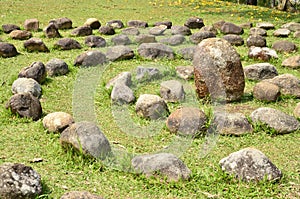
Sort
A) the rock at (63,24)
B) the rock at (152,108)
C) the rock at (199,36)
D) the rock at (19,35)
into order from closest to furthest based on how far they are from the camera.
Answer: the rock at (152,108), the rock at (199,36), the rock at (19,35), the rock at (63,24)

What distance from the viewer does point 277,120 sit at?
5.98m

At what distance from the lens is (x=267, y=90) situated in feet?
23.3

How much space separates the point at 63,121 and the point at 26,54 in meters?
4.16

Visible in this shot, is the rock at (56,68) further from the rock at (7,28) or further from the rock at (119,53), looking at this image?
the rock at (7,28)

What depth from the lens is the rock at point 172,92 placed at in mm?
7000

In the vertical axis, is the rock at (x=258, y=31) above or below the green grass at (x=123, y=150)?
above

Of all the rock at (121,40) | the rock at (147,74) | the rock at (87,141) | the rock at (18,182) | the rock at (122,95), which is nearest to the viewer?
the rock at (18,182)

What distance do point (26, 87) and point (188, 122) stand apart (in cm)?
272

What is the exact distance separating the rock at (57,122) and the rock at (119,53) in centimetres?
341

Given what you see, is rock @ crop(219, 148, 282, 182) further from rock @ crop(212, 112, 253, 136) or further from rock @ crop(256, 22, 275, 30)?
rock @ crop(256, 22, 275, 30)

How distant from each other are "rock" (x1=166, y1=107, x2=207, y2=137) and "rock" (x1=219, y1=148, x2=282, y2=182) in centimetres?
111

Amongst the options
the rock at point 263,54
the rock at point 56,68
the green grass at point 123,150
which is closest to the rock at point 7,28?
the green grass at point 123,150

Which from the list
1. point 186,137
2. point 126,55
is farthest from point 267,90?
point 126,55

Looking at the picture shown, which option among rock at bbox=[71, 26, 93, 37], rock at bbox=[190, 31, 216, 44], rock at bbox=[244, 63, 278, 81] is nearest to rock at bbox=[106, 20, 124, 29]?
rock at bbox=[71, 26, 93, 37]
